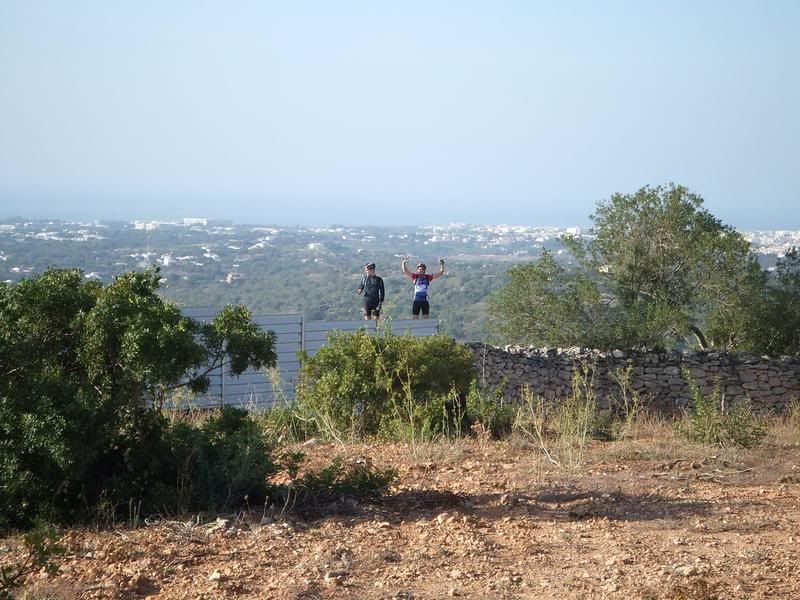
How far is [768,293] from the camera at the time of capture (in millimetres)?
23750

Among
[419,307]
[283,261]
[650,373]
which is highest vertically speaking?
[419,307]

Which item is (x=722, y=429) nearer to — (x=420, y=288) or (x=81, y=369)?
(x=81, y=369)

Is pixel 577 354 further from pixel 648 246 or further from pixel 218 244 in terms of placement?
pixel 218 244

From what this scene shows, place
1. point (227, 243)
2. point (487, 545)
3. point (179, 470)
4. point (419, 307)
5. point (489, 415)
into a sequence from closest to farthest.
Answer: point (487, 545) → point (179, 470) → point (489, 415) → point (419, 307) → point (227, 243)

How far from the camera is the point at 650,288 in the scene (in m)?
24.3

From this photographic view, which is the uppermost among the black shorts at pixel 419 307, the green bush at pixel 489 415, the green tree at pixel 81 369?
the green tree at pixel 81 369

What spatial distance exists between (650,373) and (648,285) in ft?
17.2

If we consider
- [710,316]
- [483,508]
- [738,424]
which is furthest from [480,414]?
[710,316]

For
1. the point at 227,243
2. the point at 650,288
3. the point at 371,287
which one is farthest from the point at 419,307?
the point at 227,243

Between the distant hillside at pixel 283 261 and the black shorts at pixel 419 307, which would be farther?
the distant hillside at pixel 283 261

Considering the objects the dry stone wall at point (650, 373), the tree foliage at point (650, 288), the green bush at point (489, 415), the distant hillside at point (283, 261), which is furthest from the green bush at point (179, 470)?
the distant hillside at point (283, 261)

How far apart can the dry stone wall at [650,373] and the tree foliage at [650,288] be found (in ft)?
7.66

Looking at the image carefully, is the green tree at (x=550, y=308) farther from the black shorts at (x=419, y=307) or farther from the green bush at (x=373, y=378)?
the green bush at (x=373, y=378)

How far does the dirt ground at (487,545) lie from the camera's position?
16.6 ft
